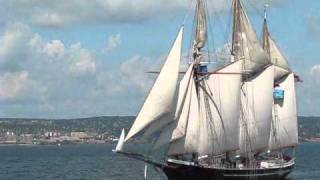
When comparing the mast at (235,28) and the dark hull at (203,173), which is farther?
the mast at (235,28)

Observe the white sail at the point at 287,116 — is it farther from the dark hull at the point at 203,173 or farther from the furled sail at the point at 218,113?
the furled sail at the point at 218,113

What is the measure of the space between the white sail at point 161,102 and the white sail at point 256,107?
19.7 meters

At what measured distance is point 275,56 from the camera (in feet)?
334

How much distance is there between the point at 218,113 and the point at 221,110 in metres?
0.59

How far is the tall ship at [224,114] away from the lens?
73500mm

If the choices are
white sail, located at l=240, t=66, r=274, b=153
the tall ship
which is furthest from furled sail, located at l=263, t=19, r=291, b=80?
white sail, located at l=240, t=66, r=274, b=153

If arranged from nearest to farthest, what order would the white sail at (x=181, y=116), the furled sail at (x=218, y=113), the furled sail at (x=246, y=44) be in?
1. the white sail at (x=181, y=116)
2. the furled sail at (x=218, y=113)
3. the furled sail at (x=246, y=44)

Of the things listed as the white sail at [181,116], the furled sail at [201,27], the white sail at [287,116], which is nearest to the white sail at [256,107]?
the white sail at [287,116]

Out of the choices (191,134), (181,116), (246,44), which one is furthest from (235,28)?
(181,116)

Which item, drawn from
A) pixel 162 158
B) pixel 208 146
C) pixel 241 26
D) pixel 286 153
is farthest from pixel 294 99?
pixel 162 158

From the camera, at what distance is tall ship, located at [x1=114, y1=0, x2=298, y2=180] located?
73.5 m

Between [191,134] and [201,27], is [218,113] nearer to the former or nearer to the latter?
[191,134]

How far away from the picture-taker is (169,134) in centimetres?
7544

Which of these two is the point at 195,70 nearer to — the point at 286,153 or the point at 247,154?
the point at 247,154
